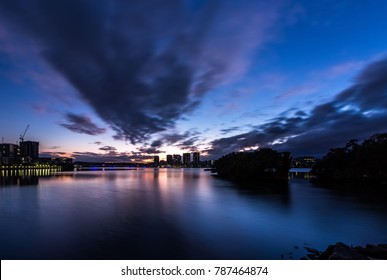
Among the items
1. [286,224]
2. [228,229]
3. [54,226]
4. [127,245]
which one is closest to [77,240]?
[127,245]

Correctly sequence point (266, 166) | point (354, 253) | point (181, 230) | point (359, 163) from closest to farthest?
point (354, 253) < point (181, 230) < point (359, 163) < point (266, 166)

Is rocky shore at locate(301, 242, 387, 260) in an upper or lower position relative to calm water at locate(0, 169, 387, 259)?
upper

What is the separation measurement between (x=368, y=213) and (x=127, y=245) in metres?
33.5

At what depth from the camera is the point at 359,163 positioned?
77.4 meters

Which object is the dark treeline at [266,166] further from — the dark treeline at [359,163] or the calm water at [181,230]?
the calm water at [181,230]

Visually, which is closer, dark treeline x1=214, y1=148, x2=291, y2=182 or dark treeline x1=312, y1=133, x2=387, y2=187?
dark treeline x1=312, y1=133, x2=387, y2=187

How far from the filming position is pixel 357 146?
91.4 metres

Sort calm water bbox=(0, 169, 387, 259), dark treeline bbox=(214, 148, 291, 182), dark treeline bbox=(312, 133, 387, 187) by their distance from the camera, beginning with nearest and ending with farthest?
calm water bbox=(0, 169, 387, 259)
dark treeline bbox=(312, 133, 387, 187)
dark treeline bbox=(214, 148, 291, 182)

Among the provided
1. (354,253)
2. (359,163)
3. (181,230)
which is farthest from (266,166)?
(354,253)

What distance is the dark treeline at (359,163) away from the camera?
71.0 metres

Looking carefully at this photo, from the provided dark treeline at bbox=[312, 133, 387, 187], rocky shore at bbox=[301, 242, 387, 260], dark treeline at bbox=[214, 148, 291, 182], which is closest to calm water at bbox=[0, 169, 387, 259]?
rocky shore at bbox=[301, 242, 387, 260]

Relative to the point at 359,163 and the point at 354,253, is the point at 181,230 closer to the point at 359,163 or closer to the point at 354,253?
the point at 354,253

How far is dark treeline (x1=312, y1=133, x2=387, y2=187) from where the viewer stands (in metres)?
71.0

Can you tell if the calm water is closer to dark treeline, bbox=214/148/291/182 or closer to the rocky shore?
the rocky shore
